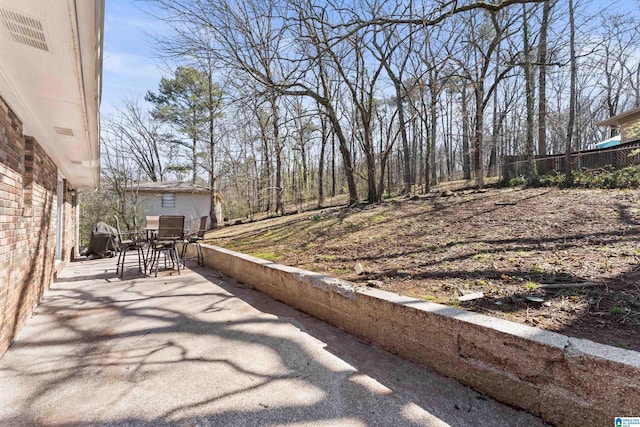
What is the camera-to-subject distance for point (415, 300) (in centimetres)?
230

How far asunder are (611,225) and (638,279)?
5.39 feet

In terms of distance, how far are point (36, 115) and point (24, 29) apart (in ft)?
6.20

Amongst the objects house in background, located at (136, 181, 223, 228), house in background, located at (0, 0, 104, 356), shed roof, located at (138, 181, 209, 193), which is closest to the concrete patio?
house in background, located at (0, 0, 104, 356)

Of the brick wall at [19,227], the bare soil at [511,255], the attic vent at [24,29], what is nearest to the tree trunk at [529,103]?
the bare soil at [511,255]

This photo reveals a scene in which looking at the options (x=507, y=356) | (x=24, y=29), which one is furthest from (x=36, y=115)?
(x=507, y=356)

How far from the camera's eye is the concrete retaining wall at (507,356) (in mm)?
1360

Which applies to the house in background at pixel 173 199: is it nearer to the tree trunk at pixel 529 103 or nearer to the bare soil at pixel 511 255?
the bare soil at pixel 511 255

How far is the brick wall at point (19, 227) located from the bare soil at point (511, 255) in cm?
278

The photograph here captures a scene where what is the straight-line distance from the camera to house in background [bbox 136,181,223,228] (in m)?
17.3

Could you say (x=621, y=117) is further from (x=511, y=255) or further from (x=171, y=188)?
(x=171, y=188)

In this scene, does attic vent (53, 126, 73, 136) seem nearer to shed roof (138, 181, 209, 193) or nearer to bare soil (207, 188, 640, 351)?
bare soil (207, 188, 640, 351)

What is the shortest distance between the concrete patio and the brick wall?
28cm

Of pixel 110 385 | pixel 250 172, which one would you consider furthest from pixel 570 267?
pixel 250 172

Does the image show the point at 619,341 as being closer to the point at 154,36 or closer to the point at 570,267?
the point at 570,267
